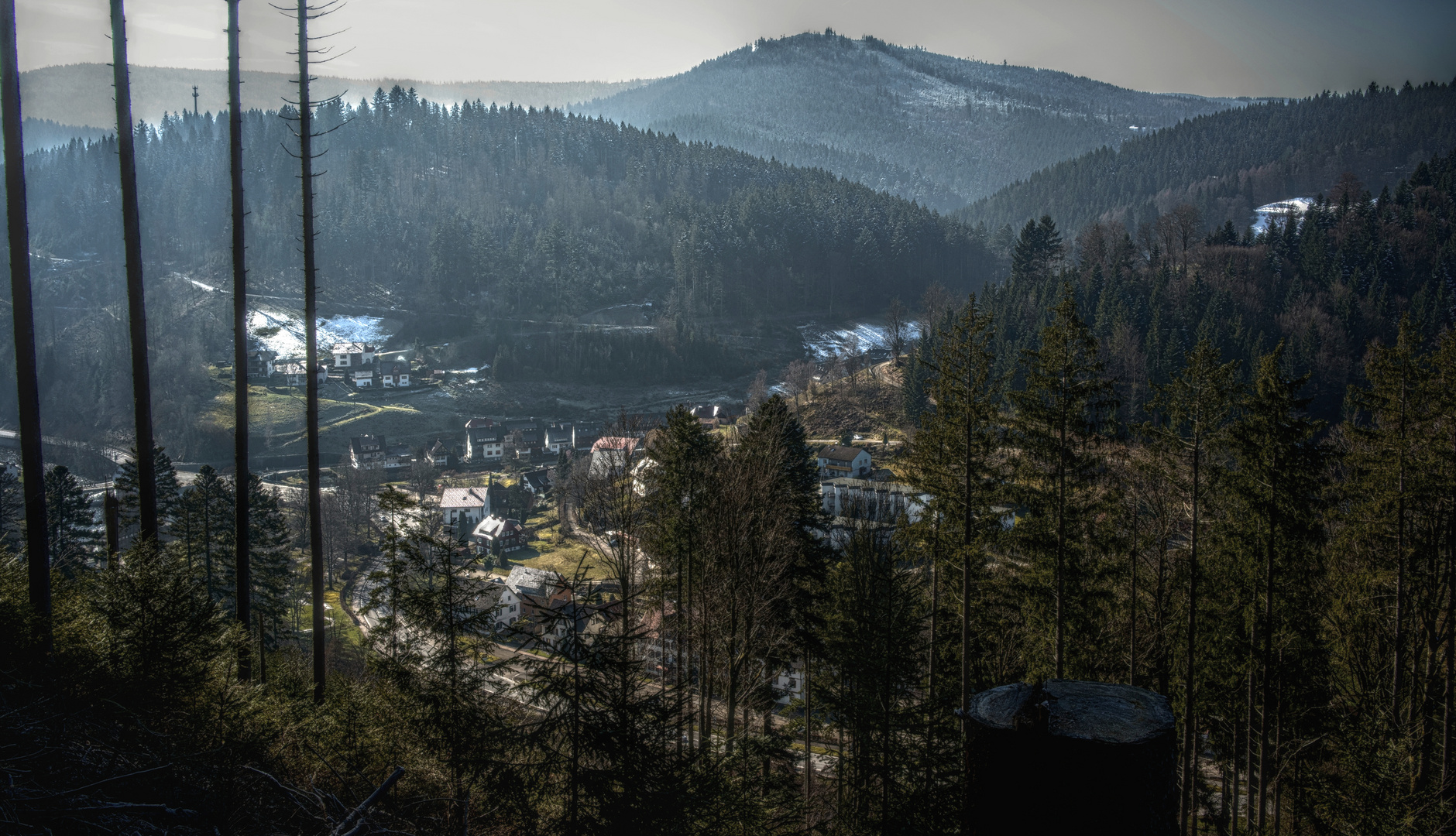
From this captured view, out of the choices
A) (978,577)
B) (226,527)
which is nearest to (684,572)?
(978,577)

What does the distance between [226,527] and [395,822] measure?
16748 millimetres

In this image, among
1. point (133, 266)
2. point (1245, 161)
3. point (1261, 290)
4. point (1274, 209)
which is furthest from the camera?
point (1245, 161)

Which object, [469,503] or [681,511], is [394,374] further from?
[681,511]

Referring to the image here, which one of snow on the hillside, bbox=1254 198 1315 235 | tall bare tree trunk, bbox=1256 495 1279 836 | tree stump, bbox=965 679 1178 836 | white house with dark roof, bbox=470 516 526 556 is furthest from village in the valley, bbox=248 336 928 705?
snow on the hillside, bbox=1254 198 1315 235

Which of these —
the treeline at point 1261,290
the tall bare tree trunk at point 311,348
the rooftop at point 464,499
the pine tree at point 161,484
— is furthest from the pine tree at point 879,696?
the rooftop at point 464,499

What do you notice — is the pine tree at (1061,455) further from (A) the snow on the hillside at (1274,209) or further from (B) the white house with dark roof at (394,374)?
(A) the snow on the hillside at (1274,209)

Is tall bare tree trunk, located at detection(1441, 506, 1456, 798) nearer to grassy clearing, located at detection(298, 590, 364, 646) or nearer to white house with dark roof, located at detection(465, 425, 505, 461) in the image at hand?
grassy clearing, located at detection(298, 590, 364, 646)

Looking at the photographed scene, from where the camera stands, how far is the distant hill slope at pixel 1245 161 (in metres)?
136

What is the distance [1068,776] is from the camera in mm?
1913

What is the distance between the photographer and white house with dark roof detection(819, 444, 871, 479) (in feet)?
169

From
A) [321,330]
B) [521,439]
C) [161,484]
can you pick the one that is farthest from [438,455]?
[161,484]

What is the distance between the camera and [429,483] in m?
55.7

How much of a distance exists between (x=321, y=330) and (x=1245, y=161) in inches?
6784

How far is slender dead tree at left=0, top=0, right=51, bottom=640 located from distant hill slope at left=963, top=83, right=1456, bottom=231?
15492cm
